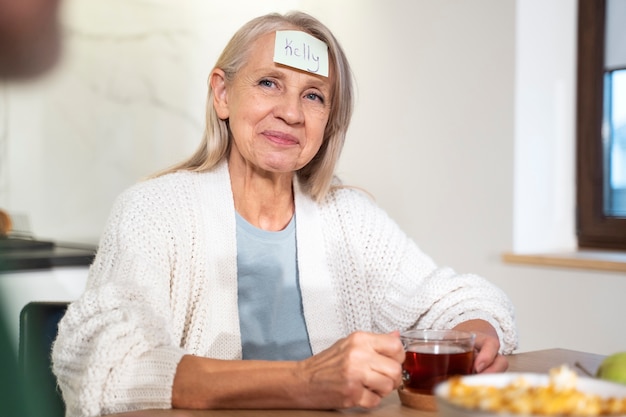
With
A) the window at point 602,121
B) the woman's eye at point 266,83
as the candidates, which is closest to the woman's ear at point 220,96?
the woman's eye at point 266,83

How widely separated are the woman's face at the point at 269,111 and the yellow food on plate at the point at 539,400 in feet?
3.27

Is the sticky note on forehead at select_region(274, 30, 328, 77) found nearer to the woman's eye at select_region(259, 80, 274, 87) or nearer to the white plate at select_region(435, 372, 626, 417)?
the woman's eye at select_region(259, 80, 274, 87)

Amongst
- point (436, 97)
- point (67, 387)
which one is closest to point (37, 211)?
point (436, 97)

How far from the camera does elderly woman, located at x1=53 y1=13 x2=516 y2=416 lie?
4.39 feet

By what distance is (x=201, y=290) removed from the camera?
1.48 metres

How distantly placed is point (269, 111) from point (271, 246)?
0.29 m

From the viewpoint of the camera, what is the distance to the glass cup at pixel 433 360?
3.44 feet

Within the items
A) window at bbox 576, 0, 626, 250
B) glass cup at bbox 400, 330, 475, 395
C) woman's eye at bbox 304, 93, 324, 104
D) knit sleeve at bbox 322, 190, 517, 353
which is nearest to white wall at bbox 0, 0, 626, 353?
window at bbox 576, 0, 626, 250

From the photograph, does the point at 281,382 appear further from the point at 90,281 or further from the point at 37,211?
the point at 37,211

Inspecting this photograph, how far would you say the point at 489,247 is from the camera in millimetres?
2836

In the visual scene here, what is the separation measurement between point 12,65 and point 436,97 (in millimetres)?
1688

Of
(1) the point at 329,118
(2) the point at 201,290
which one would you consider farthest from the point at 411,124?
(2) the point at 201,290

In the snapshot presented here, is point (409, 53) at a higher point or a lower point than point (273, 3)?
lower

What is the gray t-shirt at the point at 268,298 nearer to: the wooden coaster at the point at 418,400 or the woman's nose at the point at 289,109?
the woman's nose at the point at 289,109
